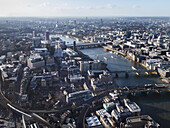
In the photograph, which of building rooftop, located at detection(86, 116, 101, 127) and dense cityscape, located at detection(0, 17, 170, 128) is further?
dense cityscape, located at detection(0, 17, 170, 128)

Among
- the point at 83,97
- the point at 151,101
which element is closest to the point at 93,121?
the point at 83,97

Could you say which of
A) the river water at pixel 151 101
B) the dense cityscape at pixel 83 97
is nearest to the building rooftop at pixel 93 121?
the dense cityscape at pixel 83 97

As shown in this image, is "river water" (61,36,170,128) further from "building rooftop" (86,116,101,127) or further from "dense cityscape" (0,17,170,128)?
"building rooftop" (86,116,101,127)

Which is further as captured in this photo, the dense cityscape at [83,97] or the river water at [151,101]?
the river water at [151,101]

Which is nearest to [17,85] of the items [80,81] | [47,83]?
[47,83]

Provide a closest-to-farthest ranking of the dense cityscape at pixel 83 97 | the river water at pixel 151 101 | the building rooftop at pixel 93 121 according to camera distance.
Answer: the building rooftop at pixel 93 121
the dense cityscape at pixel 83 97
the river water at pixel 151 101

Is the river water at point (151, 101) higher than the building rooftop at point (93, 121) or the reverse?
the reverse

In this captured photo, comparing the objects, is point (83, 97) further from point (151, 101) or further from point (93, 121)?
point (151, 101)

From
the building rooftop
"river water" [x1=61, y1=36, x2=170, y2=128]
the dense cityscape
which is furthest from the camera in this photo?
"river water" [x1=61, y1=36, x2=170, y2=128]

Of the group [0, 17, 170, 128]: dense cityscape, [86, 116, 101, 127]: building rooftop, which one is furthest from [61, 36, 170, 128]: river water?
[86, 116, 101, 127]: building rooftop

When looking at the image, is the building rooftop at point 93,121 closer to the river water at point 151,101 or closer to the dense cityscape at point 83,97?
the dense cityscape at point 83,97

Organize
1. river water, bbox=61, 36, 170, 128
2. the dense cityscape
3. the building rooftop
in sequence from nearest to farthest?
the building rooftop, the dense cityscape, river water, bbox=61, 36, 170, 128

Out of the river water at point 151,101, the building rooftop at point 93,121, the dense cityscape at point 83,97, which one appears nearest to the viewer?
the building rooftop at point 93,121
